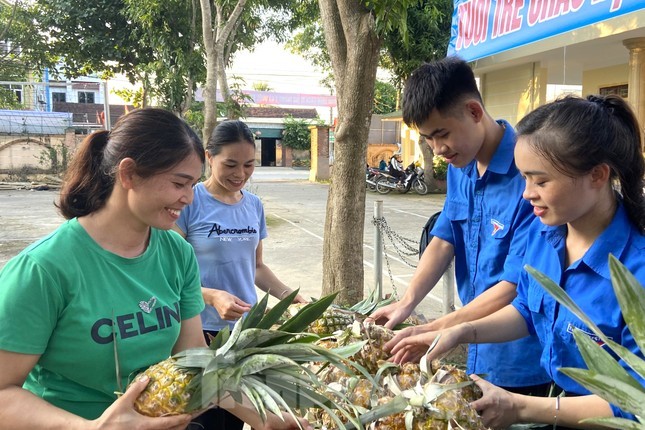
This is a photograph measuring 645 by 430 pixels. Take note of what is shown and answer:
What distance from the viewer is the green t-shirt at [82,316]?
1.37 meters

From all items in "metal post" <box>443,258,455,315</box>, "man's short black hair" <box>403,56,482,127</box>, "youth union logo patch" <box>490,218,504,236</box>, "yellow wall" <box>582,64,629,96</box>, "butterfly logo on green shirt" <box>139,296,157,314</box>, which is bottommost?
"metal post" <box>443,258,455,315</box>

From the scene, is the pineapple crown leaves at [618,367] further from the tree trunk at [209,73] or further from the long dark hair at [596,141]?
the tree trunk at [209,73]

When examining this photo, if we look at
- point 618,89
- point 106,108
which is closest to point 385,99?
point 618,89

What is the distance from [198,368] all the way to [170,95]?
12.4 metres

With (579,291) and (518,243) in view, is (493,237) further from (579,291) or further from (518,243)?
(579,291)

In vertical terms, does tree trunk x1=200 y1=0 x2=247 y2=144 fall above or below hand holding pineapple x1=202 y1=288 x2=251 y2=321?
above

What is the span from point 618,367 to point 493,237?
1.09 m

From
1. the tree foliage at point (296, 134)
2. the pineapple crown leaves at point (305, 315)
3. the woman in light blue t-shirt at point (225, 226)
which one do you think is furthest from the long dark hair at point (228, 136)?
the tree foliage at point (296, 134)

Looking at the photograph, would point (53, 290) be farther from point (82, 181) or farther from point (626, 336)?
point (626, 336)

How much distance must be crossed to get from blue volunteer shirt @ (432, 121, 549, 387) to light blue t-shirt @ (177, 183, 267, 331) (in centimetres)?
96

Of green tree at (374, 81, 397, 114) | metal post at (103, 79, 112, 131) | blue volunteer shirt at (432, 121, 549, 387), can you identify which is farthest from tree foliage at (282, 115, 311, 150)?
blue volunteer shirt at (432, 121, 549, 387)

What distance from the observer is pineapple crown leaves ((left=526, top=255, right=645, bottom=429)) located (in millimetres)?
1103

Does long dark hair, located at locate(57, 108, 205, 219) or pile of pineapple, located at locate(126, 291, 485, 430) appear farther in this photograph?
long dark hair, located at locate(57, 108, 205, 219)

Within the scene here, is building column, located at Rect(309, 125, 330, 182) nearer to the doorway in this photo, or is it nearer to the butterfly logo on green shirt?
the doorway
